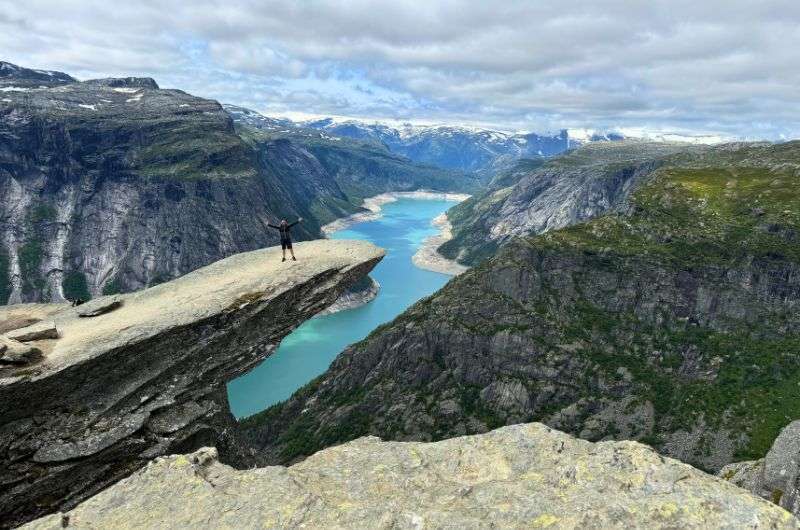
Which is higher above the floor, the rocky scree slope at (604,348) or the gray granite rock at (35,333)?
the gray granite rock at (35,333)

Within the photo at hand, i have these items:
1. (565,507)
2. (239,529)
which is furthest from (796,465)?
(239,529)

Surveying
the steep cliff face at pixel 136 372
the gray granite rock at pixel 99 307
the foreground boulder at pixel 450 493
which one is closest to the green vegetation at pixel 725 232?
the steep cliff face at pixel 136 372

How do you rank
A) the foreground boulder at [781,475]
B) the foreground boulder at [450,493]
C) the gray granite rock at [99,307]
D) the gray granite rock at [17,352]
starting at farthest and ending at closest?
1. the gray granite rock at [99,307]
2. the gray granite rock at [17,352]
3. the foreground boulder at [781,475]
4. the foreground boulder at [450,493]

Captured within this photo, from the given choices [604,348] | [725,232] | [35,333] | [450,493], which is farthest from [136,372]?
[725,232]

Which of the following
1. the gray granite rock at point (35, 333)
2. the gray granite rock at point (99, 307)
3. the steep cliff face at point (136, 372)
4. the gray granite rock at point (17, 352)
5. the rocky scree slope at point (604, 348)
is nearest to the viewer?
the gray granite rock at point (17, 352)

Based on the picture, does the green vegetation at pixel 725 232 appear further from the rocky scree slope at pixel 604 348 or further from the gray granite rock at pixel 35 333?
the gray granite rock at pixel 35 333

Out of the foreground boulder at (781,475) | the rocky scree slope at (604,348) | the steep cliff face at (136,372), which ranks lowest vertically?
the rocky scree slope at (604,348)

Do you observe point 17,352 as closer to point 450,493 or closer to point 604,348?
point 450,493
